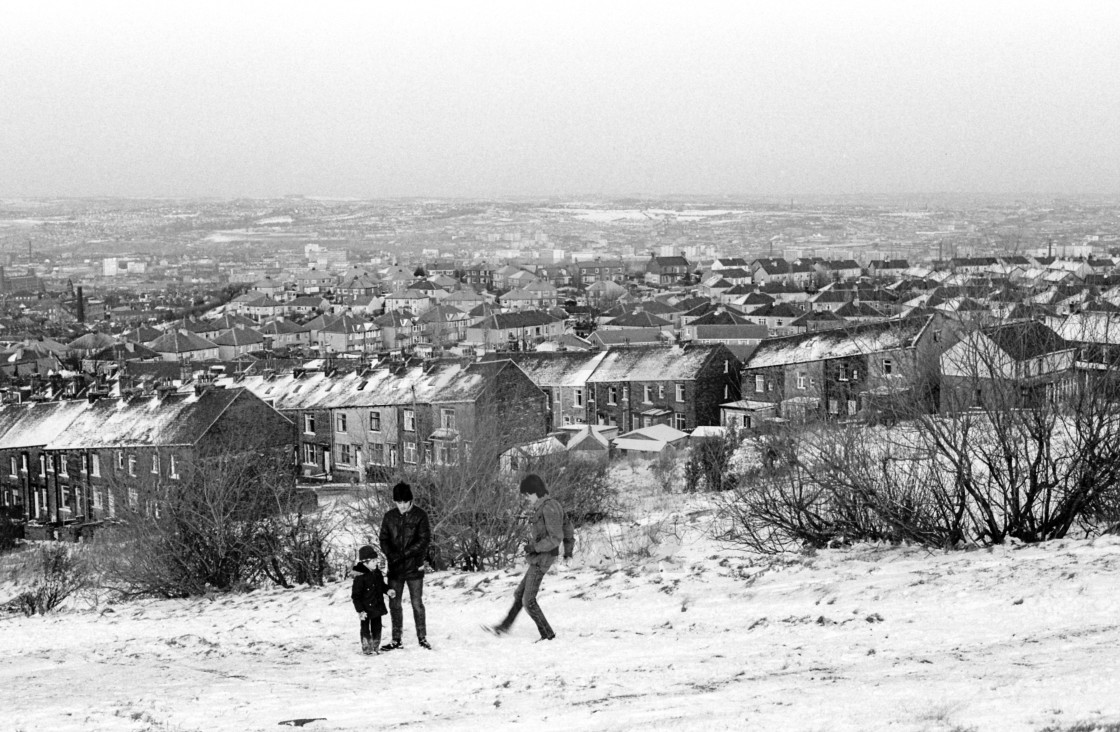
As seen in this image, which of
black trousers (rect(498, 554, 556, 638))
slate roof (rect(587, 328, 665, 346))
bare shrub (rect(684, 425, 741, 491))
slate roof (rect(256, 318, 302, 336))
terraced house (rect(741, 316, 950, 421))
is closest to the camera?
black trousers (rect(498, 554, 556, 638))

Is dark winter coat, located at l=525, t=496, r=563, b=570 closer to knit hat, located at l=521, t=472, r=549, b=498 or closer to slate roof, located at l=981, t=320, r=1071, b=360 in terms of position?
knit hat, located at l=521, t=472, r=549, b=498

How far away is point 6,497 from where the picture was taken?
42156 mm

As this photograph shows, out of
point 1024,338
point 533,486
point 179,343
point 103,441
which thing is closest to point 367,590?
point 533,486

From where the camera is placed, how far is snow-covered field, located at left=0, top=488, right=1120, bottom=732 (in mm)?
7746

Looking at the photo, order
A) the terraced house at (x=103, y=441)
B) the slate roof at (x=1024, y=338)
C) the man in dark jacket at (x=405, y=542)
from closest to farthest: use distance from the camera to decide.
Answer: the man in dark jacket at (x=405, y=542)
the slate roof at (x=1024, y=338)
the terraced house at (x=103, y=441)

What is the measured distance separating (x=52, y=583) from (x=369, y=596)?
11.7 m

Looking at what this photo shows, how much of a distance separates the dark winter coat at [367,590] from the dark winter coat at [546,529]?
1.36m

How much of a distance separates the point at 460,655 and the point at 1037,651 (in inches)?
183

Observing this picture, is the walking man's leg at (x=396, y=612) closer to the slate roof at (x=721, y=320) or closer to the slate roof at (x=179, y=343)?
the slate roof at (x=721, y=320)

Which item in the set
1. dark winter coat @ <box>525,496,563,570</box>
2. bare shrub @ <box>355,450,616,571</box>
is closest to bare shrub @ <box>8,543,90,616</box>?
bare shrub @ <box>355,450,616,571</box>

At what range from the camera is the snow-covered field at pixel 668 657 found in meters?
7.75

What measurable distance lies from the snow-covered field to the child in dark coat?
0.23 metres

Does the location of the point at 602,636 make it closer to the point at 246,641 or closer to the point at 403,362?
the point at 246,641

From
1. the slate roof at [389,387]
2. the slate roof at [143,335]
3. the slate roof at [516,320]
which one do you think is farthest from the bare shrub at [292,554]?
the slate roof at [143,335]
